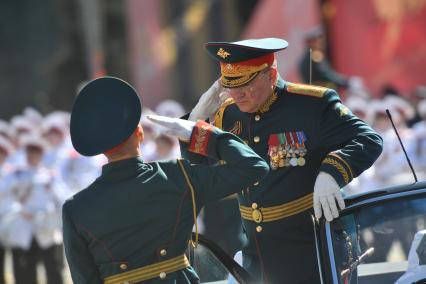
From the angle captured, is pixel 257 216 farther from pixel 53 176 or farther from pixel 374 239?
pixel 53 176

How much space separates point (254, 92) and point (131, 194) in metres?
0.95

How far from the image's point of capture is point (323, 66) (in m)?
12.8

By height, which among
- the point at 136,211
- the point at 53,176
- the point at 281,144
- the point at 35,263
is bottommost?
the point at 136,211

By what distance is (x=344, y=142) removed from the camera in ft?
15.0

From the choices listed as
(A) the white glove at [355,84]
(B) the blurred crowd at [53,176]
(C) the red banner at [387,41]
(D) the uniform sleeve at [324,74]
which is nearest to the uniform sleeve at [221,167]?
(B) the blurred crowd at [53,176]

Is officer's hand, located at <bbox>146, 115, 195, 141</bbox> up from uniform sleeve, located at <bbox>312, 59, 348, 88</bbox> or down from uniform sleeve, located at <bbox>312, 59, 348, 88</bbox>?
down

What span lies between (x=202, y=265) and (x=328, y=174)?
0.75 m

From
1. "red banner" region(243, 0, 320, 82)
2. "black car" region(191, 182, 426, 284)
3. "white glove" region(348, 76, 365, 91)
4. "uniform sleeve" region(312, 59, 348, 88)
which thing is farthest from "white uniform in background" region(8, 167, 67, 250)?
"black car" region(191, 182, 426, 284)

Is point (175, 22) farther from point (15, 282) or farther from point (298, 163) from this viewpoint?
point (298, 163)

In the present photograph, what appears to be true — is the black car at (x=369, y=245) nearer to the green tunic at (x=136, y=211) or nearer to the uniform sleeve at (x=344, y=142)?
the uniform sleeve at (x=344, y=142)

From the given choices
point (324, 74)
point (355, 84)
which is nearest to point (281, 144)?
point (324, 74)

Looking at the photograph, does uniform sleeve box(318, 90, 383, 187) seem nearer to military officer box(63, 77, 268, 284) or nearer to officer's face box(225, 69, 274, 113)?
officer's face box(225, 69, 274, 113)

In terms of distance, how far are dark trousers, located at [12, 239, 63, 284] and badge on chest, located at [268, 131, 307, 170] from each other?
5968 mm

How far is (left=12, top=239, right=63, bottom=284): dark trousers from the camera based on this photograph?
34.0 ft
